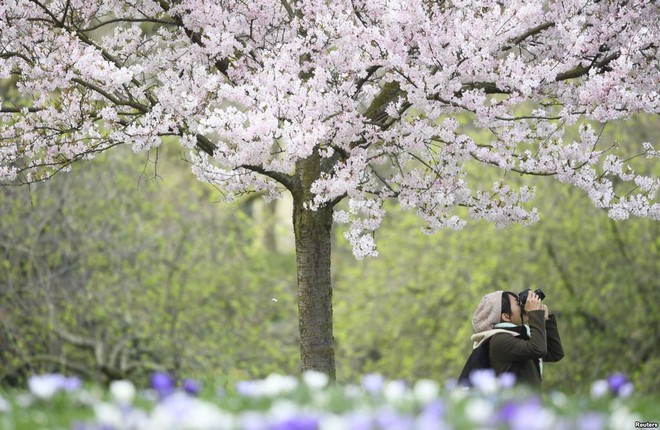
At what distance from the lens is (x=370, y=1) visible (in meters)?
6.48

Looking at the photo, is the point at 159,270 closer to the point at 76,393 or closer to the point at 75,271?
the point at 75,271

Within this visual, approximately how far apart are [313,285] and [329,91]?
1.38m

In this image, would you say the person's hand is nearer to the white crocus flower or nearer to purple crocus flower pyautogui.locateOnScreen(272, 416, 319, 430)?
the white crocus flower

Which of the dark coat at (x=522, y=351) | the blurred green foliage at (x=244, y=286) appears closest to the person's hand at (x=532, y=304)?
the dark coat at (x=522, y=351)

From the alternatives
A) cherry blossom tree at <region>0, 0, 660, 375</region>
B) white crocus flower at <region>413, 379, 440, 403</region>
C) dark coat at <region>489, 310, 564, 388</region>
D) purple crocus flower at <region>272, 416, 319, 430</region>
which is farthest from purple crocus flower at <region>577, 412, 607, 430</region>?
cherry blossom tree at <region>0, 0, 660, 375</region>

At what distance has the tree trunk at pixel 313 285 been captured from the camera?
267 inches

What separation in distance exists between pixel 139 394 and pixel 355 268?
12.6 meters

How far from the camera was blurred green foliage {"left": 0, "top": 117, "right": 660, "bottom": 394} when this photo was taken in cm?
1323

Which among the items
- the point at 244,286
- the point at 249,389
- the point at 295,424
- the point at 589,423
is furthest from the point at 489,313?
the point at 244,286

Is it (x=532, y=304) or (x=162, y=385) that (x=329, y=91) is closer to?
(x=532, y=304)

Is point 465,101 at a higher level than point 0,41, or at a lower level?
lower

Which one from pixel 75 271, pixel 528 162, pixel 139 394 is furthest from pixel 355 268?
pixel 139 394

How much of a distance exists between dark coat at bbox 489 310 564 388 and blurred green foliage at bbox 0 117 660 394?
24.7 feet

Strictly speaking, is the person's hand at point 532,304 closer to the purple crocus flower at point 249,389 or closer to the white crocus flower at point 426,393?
the white crocus flower at point 426,393
